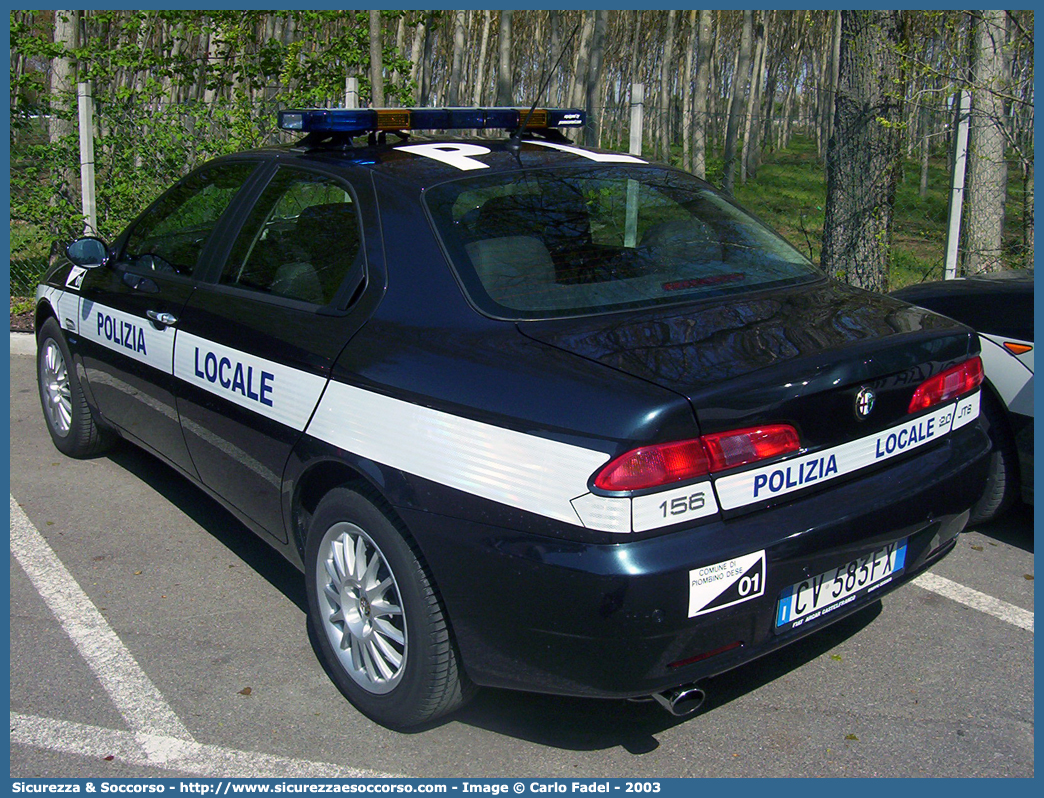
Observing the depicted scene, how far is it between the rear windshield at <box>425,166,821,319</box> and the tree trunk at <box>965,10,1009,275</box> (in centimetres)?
446

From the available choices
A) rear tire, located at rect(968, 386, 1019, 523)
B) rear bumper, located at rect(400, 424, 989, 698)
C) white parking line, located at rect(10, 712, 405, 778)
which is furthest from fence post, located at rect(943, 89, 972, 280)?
white parking line, located at rect(10, 712, 405, 778)

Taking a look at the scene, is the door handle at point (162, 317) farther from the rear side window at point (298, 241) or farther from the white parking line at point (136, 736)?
the white parking line at point (136, 736)

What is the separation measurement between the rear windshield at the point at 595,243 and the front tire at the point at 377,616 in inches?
28.6

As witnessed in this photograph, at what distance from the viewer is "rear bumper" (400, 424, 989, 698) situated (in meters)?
2.38

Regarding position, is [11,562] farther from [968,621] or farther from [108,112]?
[108,112]

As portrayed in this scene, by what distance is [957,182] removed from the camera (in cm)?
684

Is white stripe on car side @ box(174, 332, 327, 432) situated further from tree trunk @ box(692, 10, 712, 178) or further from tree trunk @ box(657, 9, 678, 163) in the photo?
tree trunk @ box(657, 9, 678, 163)

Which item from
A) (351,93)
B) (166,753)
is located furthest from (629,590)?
(351,93)

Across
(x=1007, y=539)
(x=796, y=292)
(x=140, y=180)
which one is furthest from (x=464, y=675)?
(x=140, y=180)

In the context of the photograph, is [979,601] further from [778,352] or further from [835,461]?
[778,352]

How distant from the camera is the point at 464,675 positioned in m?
2.85

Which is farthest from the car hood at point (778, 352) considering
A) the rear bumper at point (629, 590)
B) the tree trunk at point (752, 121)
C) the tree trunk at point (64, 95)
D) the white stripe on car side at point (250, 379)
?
the tree trunk at point (752, 121)

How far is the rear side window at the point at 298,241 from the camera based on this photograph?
11.0 ft

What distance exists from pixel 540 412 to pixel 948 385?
1.36 metres
